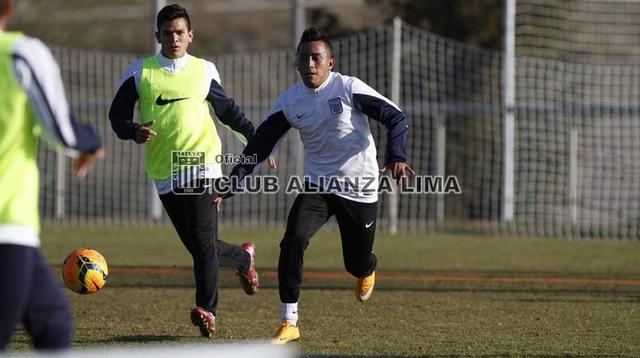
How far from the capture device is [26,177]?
473 centimetres

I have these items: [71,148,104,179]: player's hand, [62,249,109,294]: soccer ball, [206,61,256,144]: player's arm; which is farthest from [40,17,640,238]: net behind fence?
[71,148,104,179]: player's hand

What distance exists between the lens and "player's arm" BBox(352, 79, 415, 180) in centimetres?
742

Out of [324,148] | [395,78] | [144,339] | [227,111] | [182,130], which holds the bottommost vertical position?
[144,339]

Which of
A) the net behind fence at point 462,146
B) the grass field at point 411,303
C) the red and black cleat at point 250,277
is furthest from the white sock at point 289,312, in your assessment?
the net behind fence at point 462,146

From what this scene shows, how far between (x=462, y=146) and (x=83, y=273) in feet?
43.8

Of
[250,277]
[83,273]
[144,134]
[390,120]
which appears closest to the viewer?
[144,134]

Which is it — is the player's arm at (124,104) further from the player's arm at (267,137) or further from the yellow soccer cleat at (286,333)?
the yellow soccer cleat at (286,333)

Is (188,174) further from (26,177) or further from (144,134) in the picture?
(26,177)

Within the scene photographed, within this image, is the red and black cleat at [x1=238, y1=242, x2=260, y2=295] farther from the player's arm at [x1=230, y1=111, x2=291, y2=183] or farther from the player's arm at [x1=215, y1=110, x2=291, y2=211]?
the player's arm at [x1=230, y1=111, x2=291, y2=183]

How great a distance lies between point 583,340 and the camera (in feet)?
25.9

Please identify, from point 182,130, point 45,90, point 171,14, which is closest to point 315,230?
point 182,130

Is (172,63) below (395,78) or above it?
below

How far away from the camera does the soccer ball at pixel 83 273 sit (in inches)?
334

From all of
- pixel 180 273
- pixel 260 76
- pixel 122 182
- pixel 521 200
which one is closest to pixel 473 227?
pixel 521 200
